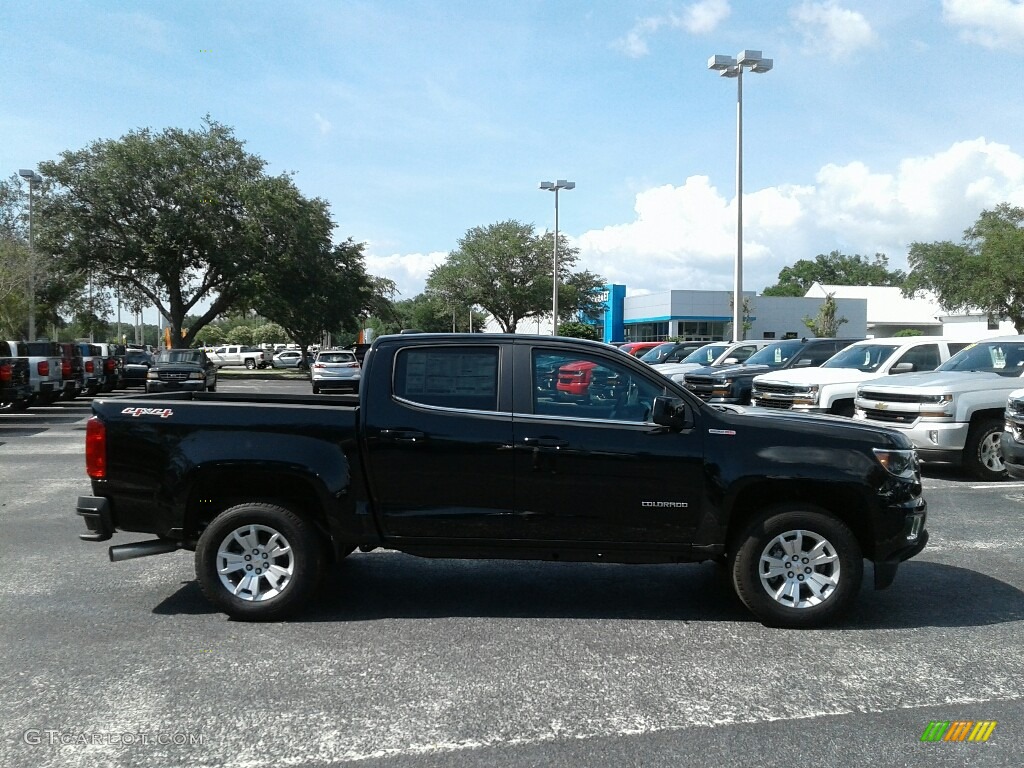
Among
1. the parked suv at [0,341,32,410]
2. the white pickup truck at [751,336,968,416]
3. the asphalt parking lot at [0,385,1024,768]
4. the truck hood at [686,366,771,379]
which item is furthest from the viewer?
the truck hood at [686,366,771,379]

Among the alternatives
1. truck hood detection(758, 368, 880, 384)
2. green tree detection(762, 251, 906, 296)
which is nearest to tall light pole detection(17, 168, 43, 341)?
truck hood detection(758, 368, 880, 384)

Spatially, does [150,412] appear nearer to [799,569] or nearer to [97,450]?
[97,450]

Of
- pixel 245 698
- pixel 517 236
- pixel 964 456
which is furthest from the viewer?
pixel 517 236

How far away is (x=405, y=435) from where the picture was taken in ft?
17.8

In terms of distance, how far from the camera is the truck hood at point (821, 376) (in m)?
13.9

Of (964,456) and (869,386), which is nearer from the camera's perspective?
(964,456)

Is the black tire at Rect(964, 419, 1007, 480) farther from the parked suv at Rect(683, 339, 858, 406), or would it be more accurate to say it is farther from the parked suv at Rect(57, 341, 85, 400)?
the parked suv at Rect(57, 341, 85, 400)

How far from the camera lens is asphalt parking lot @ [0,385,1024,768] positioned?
3.79 m

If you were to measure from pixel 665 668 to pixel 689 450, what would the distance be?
53.1 inches

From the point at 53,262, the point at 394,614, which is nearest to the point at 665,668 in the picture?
the point at 394,614

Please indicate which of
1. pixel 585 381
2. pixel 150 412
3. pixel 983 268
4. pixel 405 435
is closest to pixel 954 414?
pixel 585 381

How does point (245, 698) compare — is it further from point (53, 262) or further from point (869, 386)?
point (53, 262)

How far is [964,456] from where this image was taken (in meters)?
11.0

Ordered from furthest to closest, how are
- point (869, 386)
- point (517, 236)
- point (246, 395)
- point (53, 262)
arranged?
1. point (517, 236)
2. point (53, 262)
3. point (869, 386)
4. point (246, 395)
